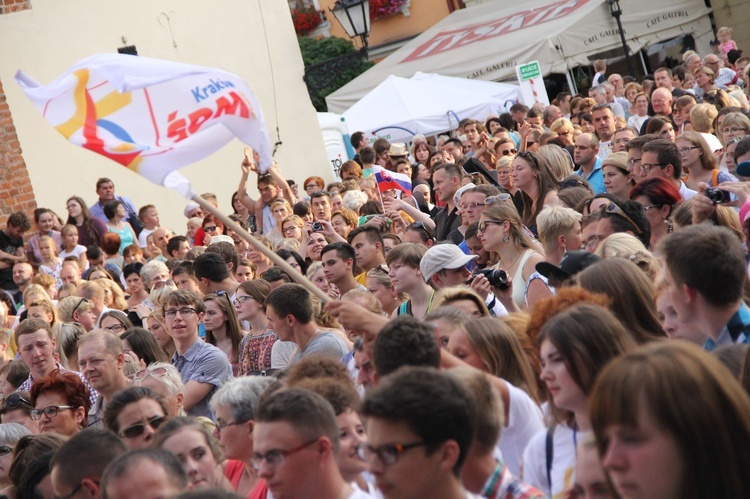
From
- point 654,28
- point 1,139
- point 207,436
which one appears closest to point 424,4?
point 654,28

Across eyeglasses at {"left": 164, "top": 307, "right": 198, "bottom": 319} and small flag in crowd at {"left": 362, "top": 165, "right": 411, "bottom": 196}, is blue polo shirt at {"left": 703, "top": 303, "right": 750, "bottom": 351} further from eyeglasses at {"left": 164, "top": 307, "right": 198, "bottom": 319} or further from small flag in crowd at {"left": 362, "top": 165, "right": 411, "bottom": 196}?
small flag in crowd at {"left": 362, "top": 165, "right": 411, "bottom": 196}

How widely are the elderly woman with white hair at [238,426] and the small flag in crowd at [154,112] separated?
1.15 metres

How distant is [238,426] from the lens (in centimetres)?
504

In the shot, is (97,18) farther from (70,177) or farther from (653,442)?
(653,442)

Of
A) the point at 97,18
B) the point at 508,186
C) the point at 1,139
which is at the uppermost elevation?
the point at 97,18

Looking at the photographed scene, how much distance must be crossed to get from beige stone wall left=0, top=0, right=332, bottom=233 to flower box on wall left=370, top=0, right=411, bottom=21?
16817 mm

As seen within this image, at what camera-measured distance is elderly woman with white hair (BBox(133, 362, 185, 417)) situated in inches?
235

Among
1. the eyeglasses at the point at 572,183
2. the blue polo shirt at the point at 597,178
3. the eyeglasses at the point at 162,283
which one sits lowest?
the blue polo shirt at the point at 597,178

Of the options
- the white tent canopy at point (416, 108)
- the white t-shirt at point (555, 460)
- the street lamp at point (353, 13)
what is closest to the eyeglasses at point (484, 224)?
the white t-shirt at point (555, 460)

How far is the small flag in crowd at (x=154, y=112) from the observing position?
18.3 feet

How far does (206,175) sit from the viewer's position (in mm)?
17344

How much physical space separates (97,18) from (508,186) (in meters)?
8.85

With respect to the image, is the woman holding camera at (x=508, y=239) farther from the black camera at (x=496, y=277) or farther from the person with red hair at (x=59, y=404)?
the person with red hair at (x=59, y=404)

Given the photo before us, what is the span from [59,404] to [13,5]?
35.5 ft
